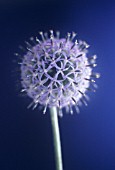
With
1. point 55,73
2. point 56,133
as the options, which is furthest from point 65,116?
point 55,73

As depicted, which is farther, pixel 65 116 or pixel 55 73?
pixel 65 116

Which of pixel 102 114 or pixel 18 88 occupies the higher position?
pixel 18 88

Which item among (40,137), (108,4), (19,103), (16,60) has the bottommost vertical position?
(40,137)

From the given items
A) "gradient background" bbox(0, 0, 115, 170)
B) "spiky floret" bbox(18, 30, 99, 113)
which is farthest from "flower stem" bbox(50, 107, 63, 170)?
"gradient background" bbox(0, 0, 115, 170)

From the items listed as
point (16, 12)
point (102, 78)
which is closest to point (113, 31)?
point (102, 78)

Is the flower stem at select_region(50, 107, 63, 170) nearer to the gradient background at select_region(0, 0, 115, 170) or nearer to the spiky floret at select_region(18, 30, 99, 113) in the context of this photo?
the spiky floret at select_region(18, 30, 99, 113)

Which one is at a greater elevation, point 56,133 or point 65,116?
point 65,116

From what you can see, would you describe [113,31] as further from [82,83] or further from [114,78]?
[82,83]

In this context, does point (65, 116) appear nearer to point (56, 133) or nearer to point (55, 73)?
point (56, 133)

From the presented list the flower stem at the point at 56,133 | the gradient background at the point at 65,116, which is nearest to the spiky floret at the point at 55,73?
the flower stem at the point at 56,133
